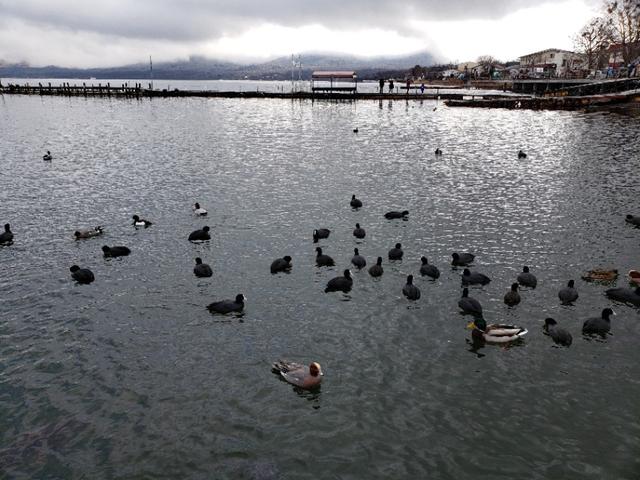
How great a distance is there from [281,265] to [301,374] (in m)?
9.01

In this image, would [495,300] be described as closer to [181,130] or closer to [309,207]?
[309,207]

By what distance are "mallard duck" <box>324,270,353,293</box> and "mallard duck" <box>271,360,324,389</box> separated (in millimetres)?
6058

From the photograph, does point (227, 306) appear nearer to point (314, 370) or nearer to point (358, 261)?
point (314, 370)

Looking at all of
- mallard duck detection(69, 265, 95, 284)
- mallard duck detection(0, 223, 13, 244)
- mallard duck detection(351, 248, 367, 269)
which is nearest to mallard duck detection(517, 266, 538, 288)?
mallard duck detection(351, 248, 367, 269)

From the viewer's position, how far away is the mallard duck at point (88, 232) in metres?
28.2

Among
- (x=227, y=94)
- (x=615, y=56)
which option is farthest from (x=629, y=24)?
(x=227, y=94)

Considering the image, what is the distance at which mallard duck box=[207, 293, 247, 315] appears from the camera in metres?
19.9

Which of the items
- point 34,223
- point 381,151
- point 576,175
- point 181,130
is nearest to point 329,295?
point 34,223

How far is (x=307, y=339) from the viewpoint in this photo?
18141mm

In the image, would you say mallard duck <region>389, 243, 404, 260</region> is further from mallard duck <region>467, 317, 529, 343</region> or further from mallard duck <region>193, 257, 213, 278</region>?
mallard duck <region>193, 257, 213, 278</region>

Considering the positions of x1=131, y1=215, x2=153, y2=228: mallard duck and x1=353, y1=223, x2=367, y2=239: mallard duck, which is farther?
x1=131, y1=215, x2=153, y2=228: mallard duck

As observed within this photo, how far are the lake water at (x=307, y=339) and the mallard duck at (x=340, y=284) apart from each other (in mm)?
364

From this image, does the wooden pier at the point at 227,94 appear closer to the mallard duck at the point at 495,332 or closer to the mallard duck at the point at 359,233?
the mallard duck at the point at 359,233

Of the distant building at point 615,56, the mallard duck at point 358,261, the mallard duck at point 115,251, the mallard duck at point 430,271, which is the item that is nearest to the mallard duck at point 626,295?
the mallard duck at point 430,271
